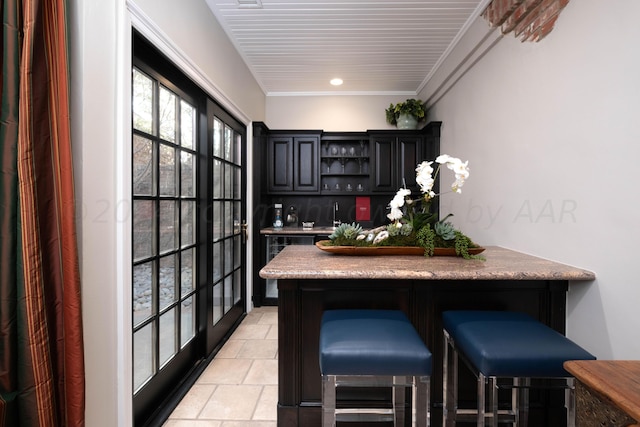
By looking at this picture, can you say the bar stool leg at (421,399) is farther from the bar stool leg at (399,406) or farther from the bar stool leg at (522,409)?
the bar stool leg at (522,409)

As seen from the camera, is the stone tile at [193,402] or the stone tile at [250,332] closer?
the stone tile at [193,402]

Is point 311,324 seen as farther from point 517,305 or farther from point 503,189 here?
point 503,189

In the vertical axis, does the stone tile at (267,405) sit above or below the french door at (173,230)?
below

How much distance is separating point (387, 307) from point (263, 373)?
1250 mm

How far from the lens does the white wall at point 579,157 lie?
4.33 ft

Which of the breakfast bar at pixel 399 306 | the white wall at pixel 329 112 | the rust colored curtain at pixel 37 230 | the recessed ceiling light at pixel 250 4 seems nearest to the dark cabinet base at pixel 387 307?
the breakfast bar at pixel 399 306

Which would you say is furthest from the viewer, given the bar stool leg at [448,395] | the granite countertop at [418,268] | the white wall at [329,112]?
the white wall at [329,112]

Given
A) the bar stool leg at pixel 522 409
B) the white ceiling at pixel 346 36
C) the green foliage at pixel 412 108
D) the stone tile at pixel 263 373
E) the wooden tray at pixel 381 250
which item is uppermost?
the white ceiling at pixel 346 36

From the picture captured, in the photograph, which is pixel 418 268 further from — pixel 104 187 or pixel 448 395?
pixel 104 187

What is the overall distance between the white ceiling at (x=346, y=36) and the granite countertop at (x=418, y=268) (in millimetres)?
1937

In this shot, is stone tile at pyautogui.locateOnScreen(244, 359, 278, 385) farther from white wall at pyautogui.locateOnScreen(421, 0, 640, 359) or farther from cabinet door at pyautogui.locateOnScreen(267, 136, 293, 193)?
cabinet door at pyautogui.locateOnScreen(267, 136, 293, 193)

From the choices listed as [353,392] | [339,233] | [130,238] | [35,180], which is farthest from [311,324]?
[35,180]

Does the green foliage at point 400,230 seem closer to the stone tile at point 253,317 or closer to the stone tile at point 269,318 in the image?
the stone tile at point 269,318

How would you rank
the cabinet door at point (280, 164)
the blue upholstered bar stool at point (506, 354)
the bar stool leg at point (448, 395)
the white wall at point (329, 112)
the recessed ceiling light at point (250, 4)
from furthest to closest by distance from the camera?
the white wall at point (329, 112) → the cabinet door at point (280, 164) → the recessed ceiling light at point (250, 4) → the bar stool leg at point (448, 395) → the blue upholstered bar stool at point (506, 354)
